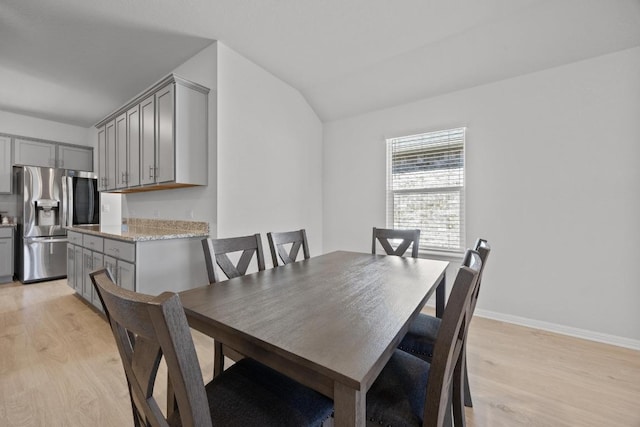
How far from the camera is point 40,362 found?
6.87ft

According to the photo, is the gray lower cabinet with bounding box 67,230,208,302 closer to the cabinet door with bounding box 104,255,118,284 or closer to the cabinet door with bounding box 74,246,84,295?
the cabinet door with bounding box 104,255,118,284

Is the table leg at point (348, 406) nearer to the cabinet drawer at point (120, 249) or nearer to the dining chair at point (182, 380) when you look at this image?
the dining chair at point (182, 380)

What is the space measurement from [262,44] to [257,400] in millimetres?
2993

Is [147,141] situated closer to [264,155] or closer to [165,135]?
[165,135]

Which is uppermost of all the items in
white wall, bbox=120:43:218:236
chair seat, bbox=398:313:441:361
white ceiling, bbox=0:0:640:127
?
white ceiling, bbox=0:0:640:127

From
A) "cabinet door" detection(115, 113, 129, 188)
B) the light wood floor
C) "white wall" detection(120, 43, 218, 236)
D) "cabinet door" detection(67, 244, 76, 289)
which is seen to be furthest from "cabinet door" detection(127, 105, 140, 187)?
the light wood floor

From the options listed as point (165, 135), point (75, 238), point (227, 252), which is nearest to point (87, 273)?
point (75, 238)

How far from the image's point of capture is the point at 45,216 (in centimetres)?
437

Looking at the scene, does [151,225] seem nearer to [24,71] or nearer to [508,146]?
[24,71]

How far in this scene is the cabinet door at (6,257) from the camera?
13.6 feet

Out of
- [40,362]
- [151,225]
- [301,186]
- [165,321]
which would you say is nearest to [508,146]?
[301,186]

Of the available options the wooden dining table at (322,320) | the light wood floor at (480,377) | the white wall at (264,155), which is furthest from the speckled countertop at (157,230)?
the wooden dining table at (322,320)

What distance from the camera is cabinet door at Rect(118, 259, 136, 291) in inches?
93.5

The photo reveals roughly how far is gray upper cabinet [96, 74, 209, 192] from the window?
225 centimetres
